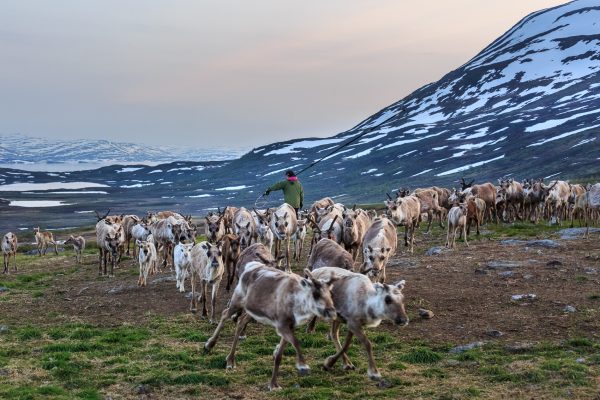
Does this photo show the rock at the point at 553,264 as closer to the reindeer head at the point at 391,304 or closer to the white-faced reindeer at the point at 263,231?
the white-faced reindeer at the point at 263,231

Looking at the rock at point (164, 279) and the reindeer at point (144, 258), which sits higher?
the reindeer at point (144, 258)

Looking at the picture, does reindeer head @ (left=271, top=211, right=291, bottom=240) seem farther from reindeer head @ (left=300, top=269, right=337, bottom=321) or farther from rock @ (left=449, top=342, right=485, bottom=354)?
reindeer head @ (left=300, top=269, right=337, bottom=321)

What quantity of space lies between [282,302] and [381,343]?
11.6 feet

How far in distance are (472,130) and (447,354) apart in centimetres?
14964

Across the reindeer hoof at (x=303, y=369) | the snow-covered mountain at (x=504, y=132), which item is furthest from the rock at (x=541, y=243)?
the snow-covered mountain at (x=504, y=132)

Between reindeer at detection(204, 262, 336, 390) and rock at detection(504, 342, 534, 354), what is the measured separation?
4322mm

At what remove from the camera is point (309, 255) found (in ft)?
74.5

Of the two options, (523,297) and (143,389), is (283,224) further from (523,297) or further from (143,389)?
(143,389)

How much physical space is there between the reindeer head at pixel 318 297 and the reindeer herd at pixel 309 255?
0.02m

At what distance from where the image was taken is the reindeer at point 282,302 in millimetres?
10064

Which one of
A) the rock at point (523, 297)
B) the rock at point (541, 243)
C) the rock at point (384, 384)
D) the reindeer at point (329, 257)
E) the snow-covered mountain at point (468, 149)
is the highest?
the snow-covered mountain at point (468, 149)

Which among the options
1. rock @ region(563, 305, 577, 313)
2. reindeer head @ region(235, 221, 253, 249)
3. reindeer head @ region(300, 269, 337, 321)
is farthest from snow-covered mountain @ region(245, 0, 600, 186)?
reindeer head @ region(300, 269, 337, 321)

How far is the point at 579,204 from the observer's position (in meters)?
32.5

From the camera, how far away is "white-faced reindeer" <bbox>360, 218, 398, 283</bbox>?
55.1ft
